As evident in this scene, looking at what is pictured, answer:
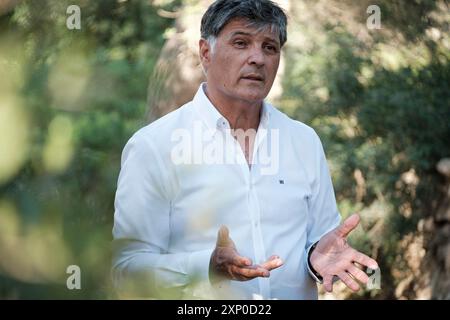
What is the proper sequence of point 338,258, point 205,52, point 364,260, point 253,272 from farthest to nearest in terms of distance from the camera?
1. point 205,52
2. point 338,258
3. point 364,260
4. point 253,272

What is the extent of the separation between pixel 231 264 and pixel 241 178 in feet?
1.36

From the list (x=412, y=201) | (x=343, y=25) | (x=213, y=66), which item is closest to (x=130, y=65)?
(x=343, y=25)

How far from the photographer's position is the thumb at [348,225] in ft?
5.61

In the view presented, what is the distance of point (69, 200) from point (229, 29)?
1.36 metres

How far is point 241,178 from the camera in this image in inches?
79.0

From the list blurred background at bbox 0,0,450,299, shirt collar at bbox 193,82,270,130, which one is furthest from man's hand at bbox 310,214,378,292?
blurred background at bbox 0,0,450,299

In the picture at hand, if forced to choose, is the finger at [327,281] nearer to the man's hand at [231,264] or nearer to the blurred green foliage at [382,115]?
the man's hand at [231,264]

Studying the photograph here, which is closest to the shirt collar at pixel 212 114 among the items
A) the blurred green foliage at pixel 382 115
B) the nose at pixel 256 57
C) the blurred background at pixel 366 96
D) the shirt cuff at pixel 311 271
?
the nose at pixel 256 57

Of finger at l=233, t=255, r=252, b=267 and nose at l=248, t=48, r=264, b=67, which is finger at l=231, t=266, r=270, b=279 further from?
nose at l=248, t=48, r=264, b=67

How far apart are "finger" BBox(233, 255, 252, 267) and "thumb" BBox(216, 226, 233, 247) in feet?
0.14

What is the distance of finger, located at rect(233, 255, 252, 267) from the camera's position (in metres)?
1.57

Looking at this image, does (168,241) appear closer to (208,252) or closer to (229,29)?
(208,252)

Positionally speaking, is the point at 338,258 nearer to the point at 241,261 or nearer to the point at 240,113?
the point at 241,261

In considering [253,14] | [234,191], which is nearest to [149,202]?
[234,191]
